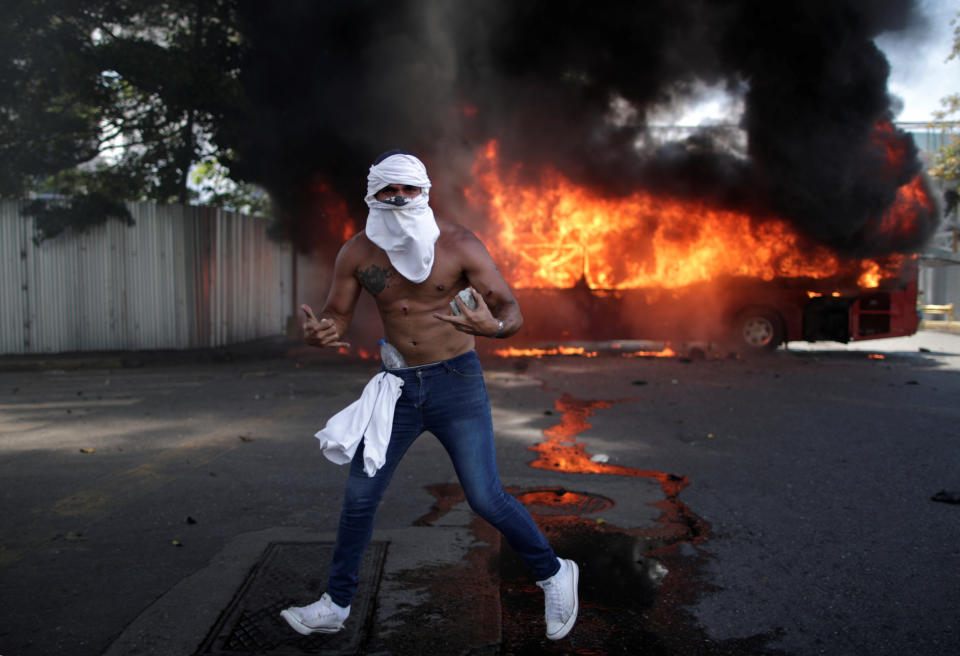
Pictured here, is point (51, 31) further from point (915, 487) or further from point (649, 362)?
point (915, 487)

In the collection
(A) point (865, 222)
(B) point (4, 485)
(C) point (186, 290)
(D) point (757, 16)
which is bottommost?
(B) point (4, 485)

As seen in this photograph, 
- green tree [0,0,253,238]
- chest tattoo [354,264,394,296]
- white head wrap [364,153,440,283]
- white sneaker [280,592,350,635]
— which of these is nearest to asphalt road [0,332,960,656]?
white sneaker [280,592,350,635]

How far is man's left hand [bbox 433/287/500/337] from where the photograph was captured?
2928 mm

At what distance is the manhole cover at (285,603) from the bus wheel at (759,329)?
11.9m

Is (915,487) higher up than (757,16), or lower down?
lower down

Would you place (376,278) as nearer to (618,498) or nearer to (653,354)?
(618,498)

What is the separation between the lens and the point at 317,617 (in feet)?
10.0

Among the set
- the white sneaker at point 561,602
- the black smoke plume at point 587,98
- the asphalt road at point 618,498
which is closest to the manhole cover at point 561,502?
the asphalt road at point 618,498

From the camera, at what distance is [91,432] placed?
7.48m

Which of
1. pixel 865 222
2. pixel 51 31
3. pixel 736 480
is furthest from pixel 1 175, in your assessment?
pixel 865 222

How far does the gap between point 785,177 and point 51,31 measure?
14.4 meters

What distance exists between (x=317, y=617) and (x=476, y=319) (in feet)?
4.33

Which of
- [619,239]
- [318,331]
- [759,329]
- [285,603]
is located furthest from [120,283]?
[318,331]

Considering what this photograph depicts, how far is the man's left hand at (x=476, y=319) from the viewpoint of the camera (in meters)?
2.93
